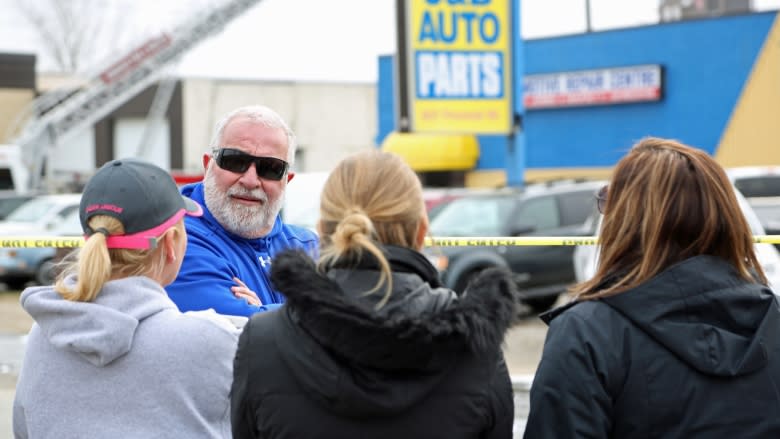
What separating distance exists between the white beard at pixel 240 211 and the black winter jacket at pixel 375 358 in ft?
4.04

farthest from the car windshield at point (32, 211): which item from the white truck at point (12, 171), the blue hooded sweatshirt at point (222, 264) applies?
the blue hooded sweatshirt at point (222, 264)

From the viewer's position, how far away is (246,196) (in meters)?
3.45

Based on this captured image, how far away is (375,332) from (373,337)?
1 cm

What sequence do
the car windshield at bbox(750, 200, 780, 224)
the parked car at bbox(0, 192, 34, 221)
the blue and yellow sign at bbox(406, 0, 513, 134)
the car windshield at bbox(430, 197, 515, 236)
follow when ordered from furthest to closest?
the parked car at bbox(0, 192, 34, 221), the blue and yellow sign at bbox(406, 0, 513, 134), the car windshield at bbox(430, 197, 515, 236), the car windshield at bbox(750, 200, 780, 224)

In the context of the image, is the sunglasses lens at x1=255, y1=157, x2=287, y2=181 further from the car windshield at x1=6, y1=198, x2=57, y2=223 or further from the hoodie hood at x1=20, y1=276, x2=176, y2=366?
the car windshield at x1=6, y1=198, x2=57, y2=223

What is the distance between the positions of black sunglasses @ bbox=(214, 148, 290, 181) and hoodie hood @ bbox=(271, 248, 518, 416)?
1.36m

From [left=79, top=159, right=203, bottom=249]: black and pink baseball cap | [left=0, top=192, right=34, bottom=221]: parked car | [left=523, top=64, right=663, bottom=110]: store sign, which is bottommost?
[left=0, top=192, right=34, bottom=221]: parked car

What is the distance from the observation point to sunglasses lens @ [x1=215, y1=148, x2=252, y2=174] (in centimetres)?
347

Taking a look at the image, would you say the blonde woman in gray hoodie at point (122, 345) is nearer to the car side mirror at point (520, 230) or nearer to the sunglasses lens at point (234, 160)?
the sunglasses lens at point (234, 160)

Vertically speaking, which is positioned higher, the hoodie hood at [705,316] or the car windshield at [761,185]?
the hoodie hood at [705,316]

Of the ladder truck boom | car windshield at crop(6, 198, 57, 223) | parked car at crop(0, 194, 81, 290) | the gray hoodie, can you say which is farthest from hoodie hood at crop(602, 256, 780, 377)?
the ladder truck boom

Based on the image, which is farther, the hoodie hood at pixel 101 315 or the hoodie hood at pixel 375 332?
the hoodie hood at pixel 101 315

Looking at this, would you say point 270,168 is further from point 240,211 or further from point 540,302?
point 540,302

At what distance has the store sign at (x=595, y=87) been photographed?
927 inches
